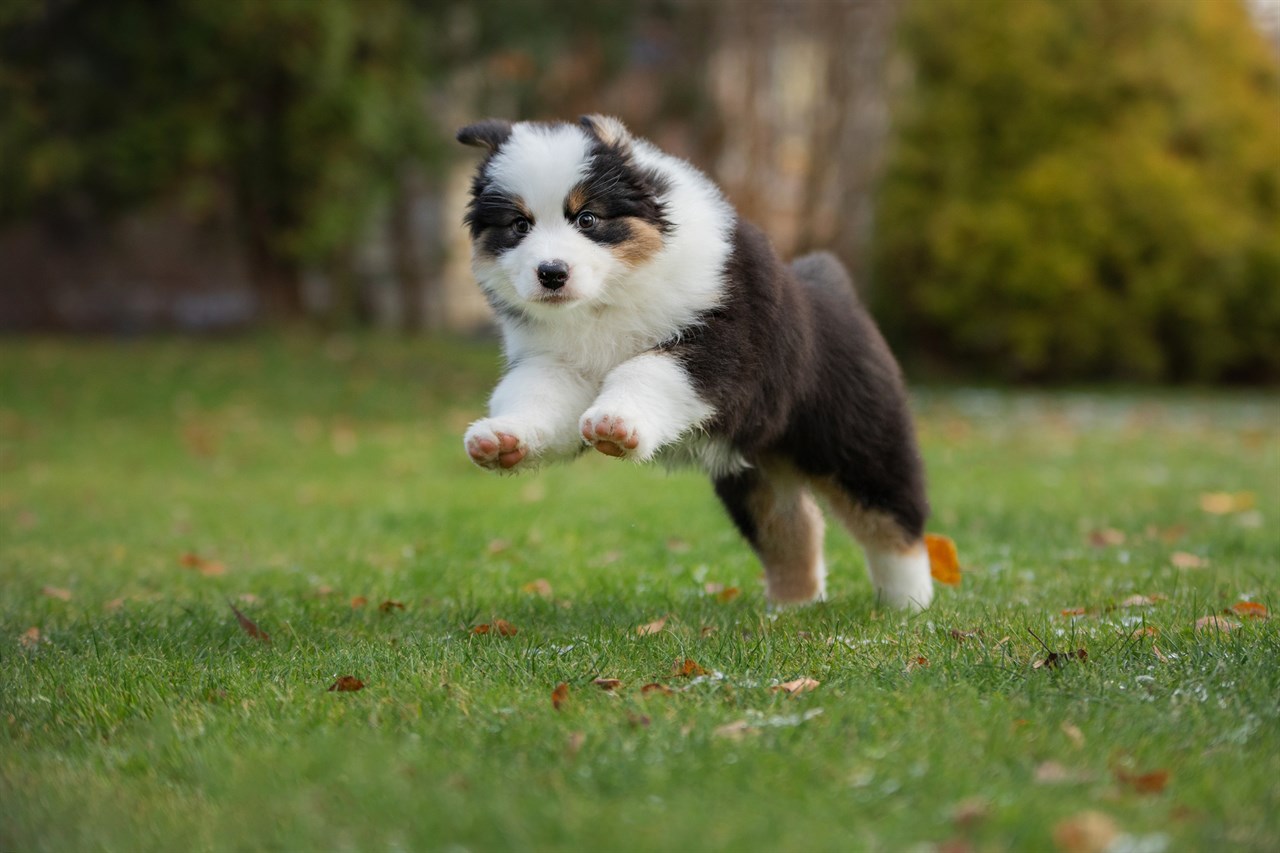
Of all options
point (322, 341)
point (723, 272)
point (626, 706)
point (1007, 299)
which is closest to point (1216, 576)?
point (723, 272)

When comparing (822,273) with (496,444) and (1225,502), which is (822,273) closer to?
(496,444)

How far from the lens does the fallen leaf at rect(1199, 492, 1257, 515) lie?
8133mm

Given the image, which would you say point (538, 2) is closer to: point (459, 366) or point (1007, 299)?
point (459, 366)

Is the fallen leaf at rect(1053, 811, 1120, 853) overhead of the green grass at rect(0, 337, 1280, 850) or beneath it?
overhead

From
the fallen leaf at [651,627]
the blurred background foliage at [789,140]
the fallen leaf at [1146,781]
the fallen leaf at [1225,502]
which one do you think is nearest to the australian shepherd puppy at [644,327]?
the fallen leaf at [651,627]

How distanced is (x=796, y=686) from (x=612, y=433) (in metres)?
0.90

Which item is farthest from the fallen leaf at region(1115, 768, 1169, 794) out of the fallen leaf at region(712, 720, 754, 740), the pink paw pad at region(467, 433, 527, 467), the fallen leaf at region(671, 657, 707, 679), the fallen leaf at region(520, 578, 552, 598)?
the fallen leaf at region(520, 578, 552, 598)

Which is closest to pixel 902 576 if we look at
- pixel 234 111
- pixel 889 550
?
pixel 889 550

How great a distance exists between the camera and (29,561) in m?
7.25

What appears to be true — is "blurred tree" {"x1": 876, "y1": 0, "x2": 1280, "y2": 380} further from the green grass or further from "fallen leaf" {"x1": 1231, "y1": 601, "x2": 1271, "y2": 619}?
"fallen leaf" {"x1": 1231, "y1": 601, "x2": 1271, "y2": 619}

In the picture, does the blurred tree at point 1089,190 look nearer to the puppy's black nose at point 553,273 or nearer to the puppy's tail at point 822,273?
the puppy's tail at point 822,273

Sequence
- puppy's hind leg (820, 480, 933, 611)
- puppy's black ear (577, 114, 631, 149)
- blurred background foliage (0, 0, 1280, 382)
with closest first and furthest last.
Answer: puppy's black ear (577, 114, 631, 149) → puppy's hind leg (820, 480, 933, 611) → blurred background foliage (0, 0, 1280, 382)

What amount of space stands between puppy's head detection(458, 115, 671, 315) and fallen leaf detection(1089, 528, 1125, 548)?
370 cm

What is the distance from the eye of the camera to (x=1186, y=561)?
244 inches
